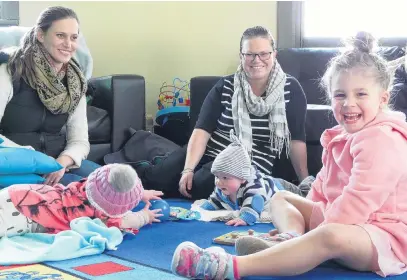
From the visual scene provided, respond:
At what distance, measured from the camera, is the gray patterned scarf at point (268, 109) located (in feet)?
8.94

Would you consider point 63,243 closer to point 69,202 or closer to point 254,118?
point 69,202

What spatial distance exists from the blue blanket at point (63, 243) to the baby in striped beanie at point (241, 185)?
0.53 metres

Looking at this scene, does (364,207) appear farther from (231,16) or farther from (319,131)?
(231,16)

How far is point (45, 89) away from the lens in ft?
8.48

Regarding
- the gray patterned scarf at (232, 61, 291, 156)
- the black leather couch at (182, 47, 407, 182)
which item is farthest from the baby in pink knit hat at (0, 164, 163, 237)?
the black leather couch at (182, 47, 407, 182)

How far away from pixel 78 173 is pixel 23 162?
0.39 metres

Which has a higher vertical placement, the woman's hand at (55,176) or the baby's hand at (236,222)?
the woman's hand at (55,176)

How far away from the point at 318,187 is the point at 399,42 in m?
2.28

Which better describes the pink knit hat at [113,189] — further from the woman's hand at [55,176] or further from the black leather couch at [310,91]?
the black leather couch at [310,91]

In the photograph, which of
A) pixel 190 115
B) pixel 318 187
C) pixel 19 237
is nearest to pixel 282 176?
pixel 190 115

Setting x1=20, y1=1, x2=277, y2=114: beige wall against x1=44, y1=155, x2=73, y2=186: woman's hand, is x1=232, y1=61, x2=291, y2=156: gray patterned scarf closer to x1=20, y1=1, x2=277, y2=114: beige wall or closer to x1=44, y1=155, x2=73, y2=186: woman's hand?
x1=44, y1=155, x2=73, y2=186: woman's hand

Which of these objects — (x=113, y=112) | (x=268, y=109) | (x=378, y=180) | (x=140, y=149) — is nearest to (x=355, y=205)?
(x=378, y=180)

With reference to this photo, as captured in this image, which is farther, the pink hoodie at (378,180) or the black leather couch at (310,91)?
the black leather couch at (310,91)

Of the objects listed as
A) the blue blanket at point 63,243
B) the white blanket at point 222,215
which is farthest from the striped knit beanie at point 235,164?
the blue blanket at point 63,243
